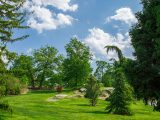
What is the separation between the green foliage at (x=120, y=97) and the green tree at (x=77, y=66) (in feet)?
161

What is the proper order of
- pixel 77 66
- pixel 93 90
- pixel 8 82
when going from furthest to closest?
pixel 77 66
pixel 93 90
pixel 8 82

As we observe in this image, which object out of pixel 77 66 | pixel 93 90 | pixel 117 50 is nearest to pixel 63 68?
pixel 77 66

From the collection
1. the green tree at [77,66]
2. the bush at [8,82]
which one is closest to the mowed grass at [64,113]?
the bush at [8,82]

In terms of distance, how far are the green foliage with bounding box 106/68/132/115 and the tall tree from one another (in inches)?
685

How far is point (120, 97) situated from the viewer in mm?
42438

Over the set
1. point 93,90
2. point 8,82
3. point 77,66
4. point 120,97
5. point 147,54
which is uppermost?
point 77,66

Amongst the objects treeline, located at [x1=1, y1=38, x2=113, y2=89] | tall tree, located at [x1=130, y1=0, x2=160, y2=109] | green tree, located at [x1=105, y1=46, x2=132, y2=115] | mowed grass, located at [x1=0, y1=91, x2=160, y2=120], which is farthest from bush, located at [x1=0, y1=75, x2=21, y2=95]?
treeline, located at [x1=1, y1=38, x2=113, y2=89]

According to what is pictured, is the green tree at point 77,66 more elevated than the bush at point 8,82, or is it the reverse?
the green tree at point 77,66

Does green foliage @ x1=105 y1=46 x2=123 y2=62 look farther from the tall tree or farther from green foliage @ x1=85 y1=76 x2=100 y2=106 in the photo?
green foliage @ x1=85 y1=76 x2=100 y2=106

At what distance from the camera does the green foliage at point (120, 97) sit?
42219mm

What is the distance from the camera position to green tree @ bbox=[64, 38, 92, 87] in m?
91.9

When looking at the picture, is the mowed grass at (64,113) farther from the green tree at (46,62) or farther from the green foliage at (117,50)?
the green tree at (46,62)

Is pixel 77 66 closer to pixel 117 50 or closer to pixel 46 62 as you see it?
pixel 46 62

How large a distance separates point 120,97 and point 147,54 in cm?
1950
